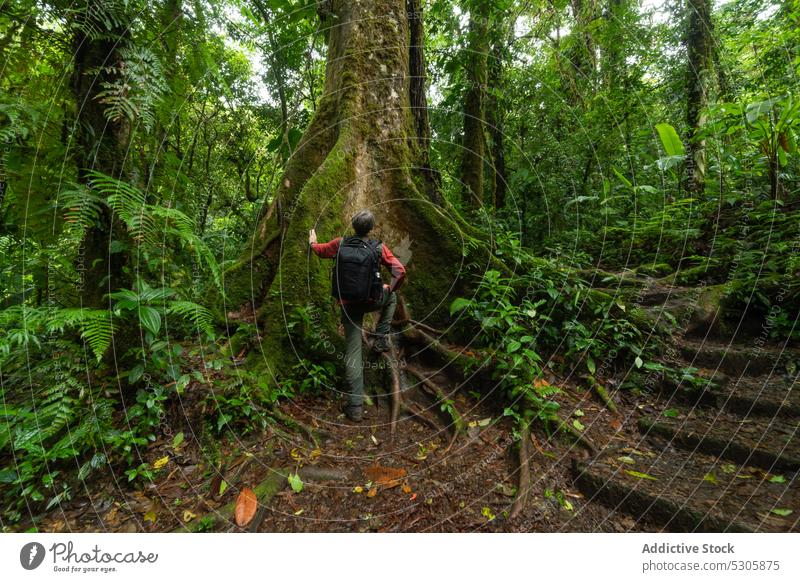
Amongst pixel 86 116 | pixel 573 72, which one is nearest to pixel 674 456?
pixel 86 116

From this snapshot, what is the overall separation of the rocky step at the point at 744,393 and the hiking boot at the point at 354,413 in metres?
3.35

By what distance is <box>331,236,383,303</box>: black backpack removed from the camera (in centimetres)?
370

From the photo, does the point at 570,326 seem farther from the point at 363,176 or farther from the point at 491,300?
the point at 363,176

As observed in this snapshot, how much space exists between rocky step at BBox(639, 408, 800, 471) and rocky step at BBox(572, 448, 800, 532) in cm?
11

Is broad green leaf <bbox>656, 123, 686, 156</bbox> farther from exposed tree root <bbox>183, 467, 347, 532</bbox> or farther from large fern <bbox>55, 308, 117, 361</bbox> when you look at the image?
large fern <bbox>55, 308, 117, 361</bbox>

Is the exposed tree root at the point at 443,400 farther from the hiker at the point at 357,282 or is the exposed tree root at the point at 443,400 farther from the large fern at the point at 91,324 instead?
the large fern at the point at 91,324

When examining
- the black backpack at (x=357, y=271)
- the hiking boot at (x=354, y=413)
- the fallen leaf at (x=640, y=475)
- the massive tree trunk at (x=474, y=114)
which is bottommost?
the fallen leaf at (x=640, y=475)

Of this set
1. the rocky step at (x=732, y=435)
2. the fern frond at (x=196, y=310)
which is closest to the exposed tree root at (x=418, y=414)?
the rocky step at (x=732, y=435)

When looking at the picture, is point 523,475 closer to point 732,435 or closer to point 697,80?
point 732,435

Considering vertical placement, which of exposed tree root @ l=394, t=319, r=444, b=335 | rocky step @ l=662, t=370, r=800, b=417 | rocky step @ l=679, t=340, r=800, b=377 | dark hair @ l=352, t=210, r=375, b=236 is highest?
dark hair @ l=352, t=210, r=375, b=236

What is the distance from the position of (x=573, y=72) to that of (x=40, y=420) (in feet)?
42.2

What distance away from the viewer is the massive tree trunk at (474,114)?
7117mm

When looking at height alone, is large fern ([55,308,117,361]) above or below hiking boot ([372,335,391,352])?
above

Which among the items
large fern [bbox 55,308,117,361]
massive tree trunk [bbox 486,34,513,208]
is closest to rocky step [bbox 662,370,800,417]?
large fern [bbox 55,308,117,361]
